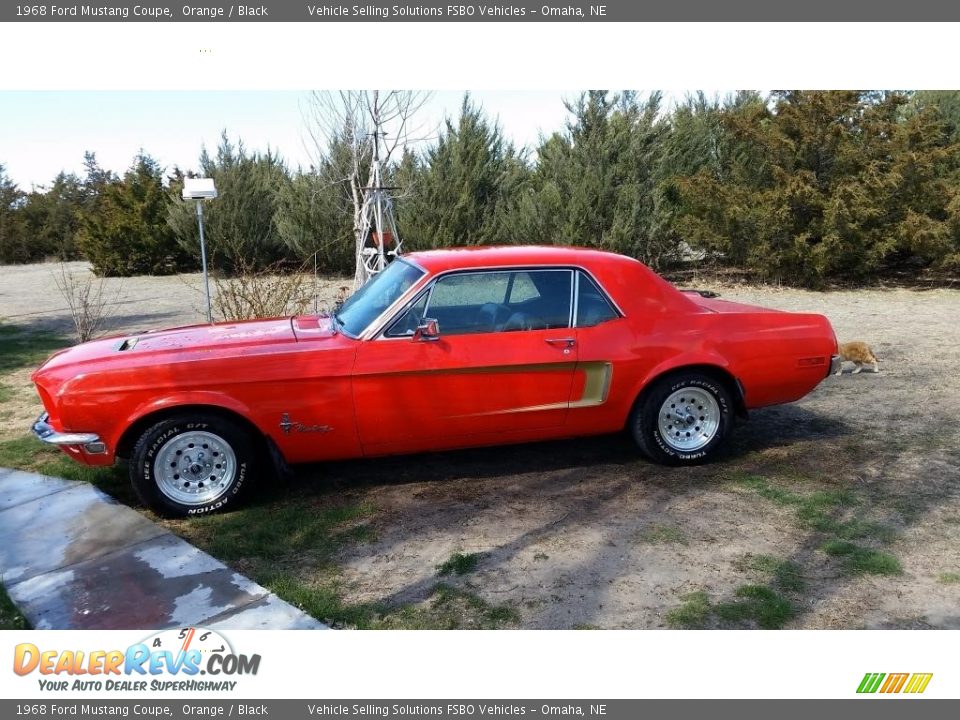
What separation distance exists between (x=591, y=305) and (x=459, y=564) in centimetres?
207

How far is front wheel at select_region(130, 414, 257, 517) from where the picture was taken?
4496 mm

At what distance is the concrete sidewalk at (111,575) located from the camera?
11.4 ft

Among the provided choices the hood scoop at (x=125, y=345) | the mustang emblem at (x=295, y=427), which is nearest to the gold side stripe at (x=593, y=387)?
the mustang emblem at (x=295, y=427)

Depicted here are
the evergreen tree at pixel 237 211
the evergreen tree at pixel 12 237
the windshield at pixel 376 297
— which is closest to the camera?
the windshield at pixel 376 297

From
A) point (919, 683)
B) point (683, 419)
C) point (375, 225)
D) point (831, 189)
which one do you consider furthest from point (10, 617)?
point (831, 189)

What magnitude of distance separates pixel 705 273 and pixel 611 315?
1320cm

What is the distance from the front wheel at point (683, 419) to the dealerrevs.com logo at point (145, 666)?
120 inches

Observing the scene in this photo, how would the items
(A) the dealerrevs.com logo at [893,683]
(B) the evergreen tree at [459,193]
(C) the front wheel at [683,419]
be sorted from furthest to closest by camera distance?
(B) the evergreen tree at [459,193], (C) the front wheel at [683,419], (A) the dealerrevs.com logo at [893,683]

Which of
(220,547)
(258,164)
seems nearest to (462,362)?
(220,547)

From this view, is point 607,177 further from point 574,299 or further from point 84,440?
point 84,440

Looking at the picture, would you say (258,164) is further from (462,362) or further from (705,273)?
(462,362)

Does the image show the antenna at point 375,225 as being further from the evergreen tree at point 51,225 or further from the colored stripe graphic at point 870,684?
the evergreen tree at point 51,225

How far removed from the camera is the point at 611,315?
16.8 ft

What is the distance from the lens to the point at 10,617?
3477 mm
